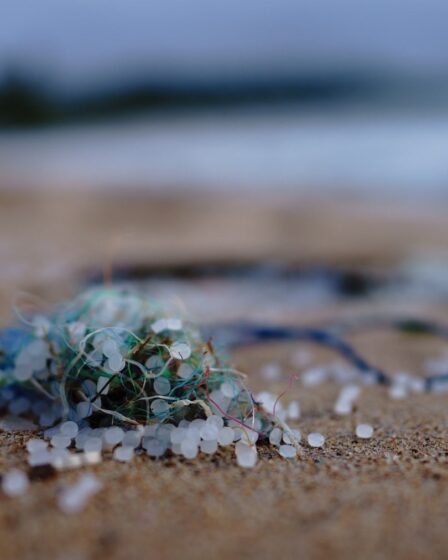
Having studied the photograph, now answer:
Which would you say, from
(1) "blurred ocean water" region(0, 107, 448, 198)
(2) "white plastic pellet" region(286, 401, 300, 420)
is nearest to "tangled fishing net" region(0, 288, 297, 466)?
(2) "white plastic pellet" region(286, 401, 300, 420)

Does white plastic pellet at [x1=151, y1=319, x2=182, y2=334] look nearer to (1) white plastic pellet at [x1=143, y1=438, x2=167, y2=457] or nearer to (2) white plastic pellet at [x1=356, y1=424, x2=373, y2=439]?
(1) white plastic pellet at [x1=143, y1=438, x2=167, y2=457]

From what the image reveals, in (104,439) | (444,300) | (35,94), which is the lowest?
(35,94)

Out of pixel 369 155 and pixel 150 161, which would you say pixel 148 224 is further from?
pixel 369 155

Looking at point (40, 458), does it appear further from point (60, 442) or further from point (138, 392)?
point (138, 392)

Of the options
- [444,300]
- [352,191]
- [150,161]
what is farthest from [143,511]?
[150,161]

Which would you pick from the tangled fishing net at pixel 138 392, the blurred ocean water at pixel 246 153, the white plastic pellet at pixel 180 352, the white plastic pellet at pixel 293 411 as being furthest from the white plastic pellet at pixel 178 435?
the blurred ocean water at pixel 246 153

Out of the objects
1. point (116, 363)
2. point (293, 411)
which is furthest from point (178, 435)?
point (293, 411)
